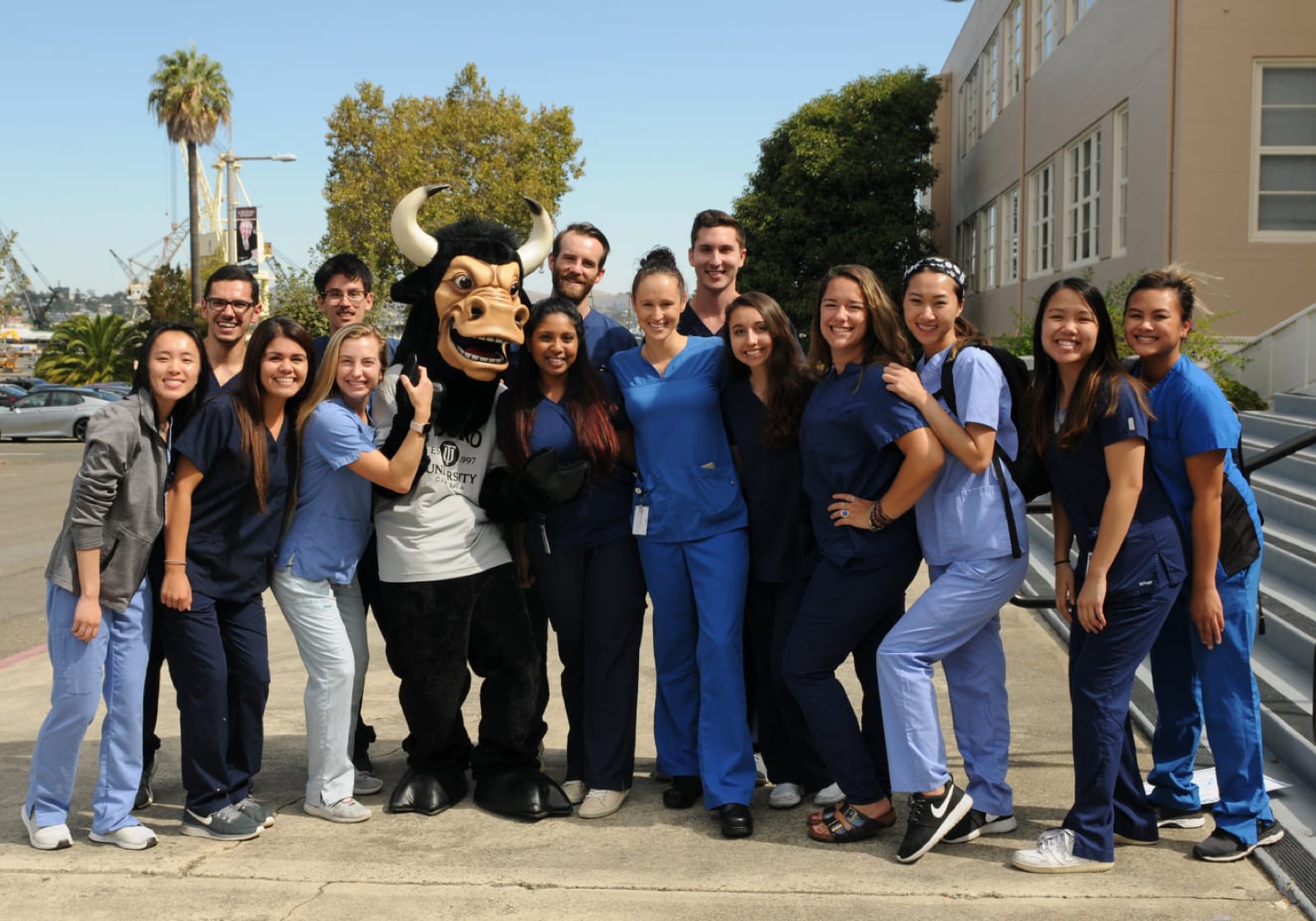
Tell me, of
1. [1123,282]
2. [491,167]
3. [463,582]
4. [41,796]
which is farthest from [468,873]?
[491,167]

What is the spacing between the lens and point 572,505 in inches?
188

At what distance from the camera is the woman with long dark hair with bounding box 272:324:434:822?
4637 mm

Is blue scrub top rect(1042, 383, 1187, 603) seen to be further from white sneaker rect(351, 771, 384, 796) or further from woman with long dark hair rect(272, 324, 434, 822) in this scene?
white sneaker rect(351, 771, 384, 796)

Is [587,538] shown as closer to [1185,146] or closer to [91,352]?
[1185,146]

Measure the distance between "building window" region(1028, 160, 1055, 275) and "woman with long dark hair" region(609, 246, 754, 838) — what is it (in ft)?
54.4

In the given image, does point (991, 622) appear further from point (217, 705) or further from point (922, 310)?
point (217, 705)

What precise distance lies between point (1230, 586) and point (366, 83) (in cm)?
3493

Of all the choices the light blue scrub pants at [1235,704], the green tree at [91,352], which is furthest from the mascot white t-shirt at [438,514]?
the green tree at [91,352]

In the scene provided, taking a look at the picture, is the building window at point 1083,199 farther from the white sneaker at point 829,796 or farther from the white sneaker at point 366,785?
the white sneaker at point 366,785

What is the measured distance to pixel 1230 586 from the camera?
4.21m

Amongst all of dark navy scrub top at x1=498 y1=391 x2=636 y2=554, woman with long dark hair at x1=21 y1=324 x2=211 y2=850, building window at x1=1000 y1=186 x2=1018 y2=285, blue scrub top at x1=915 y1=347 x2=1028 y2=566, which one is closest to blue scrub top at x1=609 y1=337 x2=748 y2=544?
dark navy scrub top at x1=498 y1=391 x2=636 y2=554

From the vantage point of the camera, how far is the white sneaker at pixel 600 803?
15.5ft

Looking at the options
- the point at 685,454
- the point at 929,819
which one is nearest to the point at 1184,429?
the point at 929,819

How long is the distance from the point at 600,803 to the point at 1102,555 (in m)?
2.11
